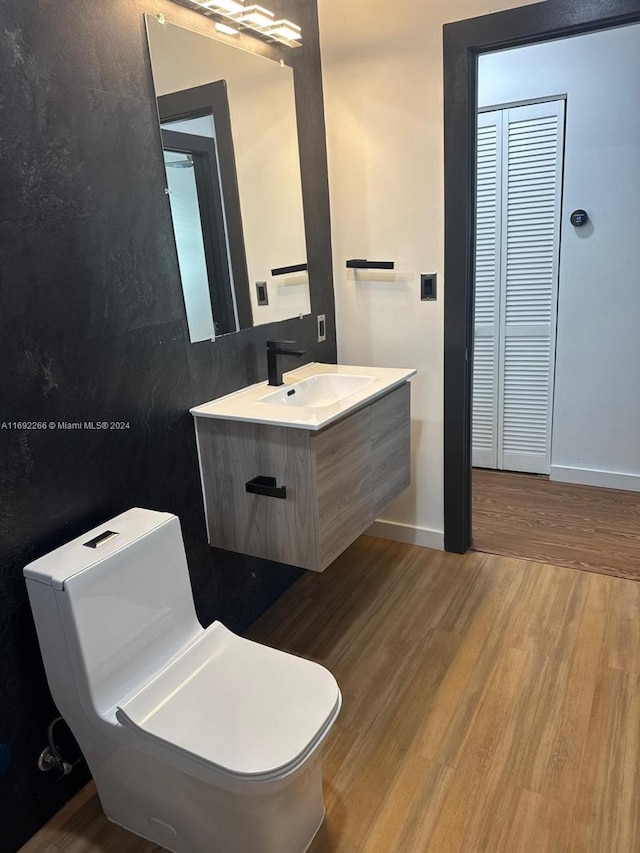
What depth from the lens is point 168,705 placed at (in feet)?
4.69

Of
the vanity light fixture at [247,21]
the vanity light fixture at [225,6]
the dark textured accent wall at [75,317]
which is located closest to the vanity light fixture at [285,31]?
the vanity light fixture at [247,21]

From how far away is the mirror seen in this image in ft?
6.08

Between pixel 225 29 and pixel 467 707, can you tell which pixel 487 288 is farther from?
pixel 467 707

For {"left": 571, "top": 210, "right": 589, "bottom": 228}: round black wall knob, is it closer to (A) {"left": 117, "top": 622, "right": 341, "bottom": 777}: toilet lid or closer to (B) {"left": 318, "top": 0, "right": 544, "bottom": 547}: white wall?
(B) {"left": 318, "top": 0, "right": 544, "bottom": 547}: white wall

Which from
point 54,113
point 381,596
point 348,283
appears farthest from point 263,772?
point 348,283

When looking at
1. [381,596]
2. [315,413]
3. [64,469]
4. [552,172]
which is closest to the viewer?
[64,469]

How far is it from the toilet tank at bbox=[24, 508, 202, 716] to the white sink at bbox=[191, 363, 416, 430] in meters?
0.43

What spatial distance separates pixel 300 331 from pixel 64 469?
125 cm

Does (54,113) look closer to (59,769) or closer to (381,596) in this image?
(59,769)

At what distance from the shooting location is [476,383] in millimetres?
3568

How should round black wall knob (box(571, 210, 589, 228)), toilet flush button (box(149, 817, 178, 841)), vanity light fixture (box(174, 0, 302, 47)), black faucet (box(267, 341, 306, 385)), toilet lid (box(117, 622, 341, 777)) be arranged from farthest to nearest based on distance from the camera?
round black wall knob (box(571, 210, 589, 228)) < black faucet (box(267, 341, 306, 385)) < vanity light fixture (box(174, 0, 302, 47)) < toilet flush button (box(149, 817, 178, 841)) < toilet lid (box(117, 622, 341, 777))

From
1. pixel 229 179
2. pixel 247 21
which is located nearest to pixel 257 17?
pixel 247 21

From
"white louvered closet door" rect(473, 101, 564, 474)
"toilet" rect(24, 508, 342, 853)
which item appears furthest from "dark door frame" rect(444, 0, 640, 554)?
"toilet" rect(24, 508, 342, 853)

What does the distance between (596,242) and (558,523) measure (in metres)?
1.43
